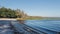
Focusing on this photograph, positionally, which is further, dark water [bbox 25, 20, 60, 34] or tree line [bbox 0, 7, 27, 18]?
tree line [bbox 0, 7, 27, 18]

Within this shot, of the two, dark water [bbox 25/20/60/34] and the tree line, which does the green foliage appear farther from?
dark water [bbox 25/20/60/34]

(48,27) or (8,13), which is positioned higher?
(48,27)

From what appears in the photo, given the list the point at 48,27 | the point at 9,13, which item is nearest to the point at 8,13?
the point at 9,13

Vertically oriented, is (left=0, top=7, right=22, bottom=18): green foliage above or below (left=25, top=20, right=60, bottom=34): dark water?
below

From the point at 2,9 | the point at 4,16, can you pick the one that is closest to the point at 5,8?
the point at 2,9

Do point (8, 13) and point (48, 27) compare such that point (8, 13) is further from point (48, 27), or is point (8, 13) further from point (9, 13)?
point (48, 27)

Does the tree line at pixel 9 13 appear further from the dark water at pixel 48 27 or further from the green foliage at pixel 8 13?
the dark water at pixel 48 27

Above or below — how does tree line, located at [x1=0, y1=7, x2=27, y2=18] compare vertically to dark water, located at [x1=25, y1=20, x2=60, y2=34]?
below

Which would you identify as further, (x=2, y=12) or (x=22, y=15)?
(x=22, y=15)

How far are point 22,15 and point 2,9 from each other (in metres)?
12.3

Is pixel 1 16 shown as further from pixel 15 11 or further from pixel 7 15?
A: pixel 15 11

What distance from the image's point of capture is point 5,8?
89125mm

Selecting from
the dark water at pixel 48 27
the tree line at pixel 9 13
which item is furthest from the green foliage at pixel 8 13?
the dark water at pixel 48 27

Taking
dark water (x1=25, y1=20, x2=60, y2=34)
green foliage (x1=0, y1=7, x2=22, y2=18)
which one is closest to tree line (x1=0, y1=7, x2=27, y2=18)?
green foliage (x1=0, y1=7, x2=22, y2=18)
